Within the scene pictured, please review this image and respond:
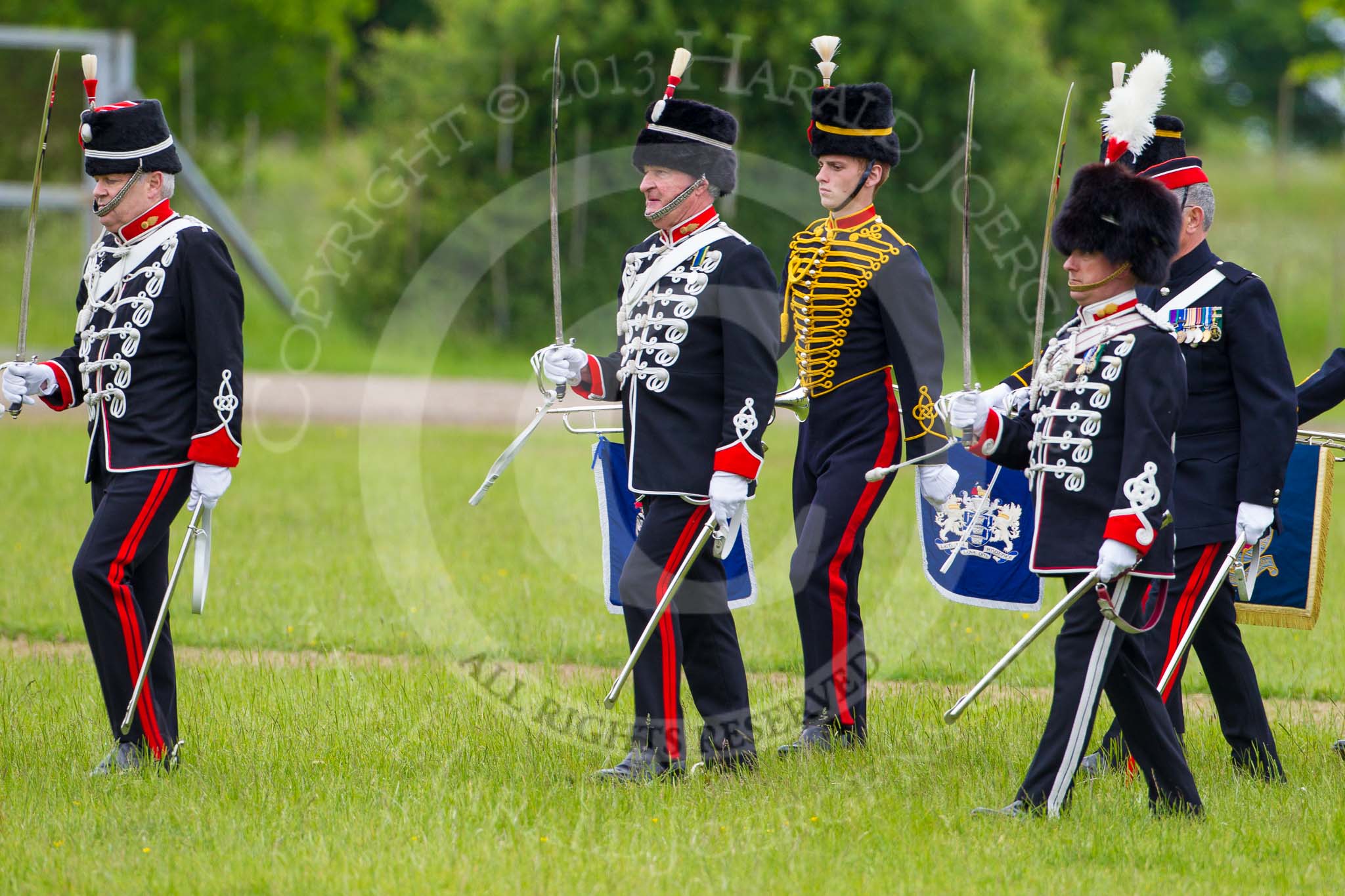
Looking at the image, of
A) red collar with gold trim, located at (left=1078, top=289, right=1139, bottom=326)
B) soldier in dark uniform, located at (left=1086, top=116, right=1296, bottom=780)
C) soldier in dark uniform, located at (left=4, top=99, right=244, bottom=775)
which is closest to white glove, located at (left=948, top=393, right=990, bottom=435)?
red collar with gold trim, located at (left=1078, top=289, right=1139, bottom=326)

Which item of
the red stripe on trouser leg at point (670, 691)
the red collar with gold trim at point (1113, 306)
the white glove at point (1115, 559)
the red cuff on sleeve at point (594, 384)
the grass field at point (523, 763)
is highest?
the red collar with gold trim at point (1113, 306)

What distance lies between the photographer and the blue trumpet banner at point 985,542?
5.86 metres

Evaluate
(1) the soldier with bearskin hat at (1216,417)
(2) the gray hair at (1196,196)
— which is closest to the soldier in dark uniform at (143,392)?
(1) the soldier with bearskin hat at (1216,417)

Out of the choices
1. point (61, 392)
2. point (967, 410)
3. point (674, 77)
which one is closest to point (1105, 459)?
point (967, 410)

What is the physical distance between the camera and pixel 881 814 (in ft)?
15.3

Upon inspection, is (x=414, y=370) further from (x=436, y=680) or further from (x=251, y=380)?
(x=436, y=680)

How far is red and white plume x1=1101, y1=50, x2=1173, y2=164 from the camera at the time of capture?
4641 mm

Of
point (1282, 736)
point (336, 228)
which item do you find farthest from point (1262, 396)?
point (336, 228)

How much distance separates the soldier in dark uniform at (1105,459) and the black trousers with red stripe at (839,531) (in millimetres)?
744

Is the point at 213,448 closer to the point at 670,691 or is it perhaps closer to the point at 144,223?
the point at 144,223

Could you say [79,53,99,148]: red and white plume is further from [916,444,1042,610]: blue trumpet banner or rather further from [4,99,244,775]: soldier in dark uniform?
[916,444,1042,610]: blue trumpet banner

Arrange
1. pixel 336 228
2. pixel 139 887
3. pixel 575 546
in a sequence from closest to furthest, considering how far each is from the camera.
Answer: pixel 139 887, pixel 575 546, pixel 336 228

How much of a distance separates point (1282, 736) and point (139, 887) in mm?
3852

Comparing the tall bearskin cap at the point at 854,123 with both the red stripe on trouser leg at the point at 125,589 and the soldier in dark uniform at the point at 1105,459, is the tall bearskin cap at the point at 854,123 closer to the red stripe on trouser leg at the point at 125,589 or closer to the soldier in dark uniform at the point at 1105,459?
the soldier in dark uniform at the point at 1105,459
